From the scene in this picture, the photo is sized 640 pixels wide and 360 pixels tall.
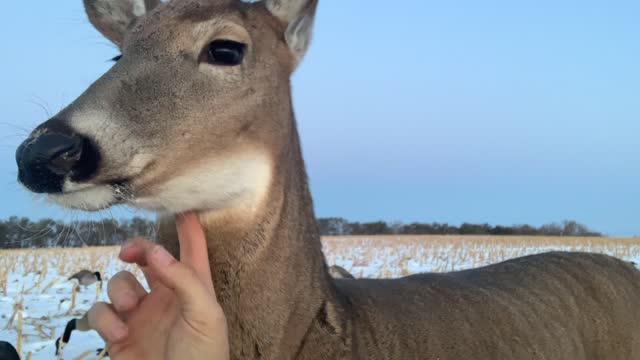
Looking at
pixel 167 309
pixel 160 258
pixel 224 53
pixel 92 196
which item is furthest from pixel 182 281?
pixel 224 53

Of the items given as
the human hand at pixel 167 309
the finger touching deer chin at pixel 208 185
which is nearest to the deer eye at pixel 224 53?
the finger touching deer chin at pixel 208 185

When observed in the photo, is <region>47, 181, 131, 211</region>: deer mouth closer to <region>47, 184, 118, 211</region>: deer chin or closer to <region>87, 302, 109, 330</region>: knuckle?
<region>47, 184, 118, 211</region>: deer chin

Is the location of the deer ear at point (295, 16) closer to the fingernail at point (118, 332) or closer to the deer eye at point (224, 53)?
the deer eye at point (224, 53)

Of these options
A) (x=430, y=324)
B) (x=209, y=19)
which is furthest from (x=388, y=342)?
(x=209, y=19)

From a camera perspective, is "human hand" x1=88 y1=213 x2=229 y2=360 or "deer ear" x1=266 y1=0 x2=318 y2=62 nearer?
"human hand" x1=88 y1=213 x2=229 y2=360

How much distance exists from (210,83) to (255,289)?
975 millimetres

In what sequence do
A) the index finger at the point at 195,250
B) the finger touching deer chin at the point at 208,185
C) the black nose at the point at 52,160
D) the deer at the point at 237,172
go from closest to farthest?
the black nose at the point at 52,160 → the index finger at the point at 195,250 → the deer at the point at 237,172 → the finger touching deer chin at the point at 208,185

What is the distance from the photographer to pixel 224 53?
315 cm

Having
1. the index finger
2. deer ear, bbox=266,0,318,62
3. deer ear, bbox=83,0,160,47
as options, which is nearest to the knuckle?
the index finger

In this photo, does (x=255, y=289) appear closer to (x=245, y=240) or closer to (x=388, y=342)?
(x=245, y=240)

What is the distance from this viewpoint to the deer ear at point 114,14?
408 cm

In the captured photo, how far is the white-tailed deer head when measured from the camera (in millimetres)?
2510

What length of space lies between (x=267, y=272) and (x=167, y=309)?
550 millimetres

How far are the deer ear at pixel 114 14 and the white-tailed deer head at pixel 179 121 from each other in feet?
2.62
